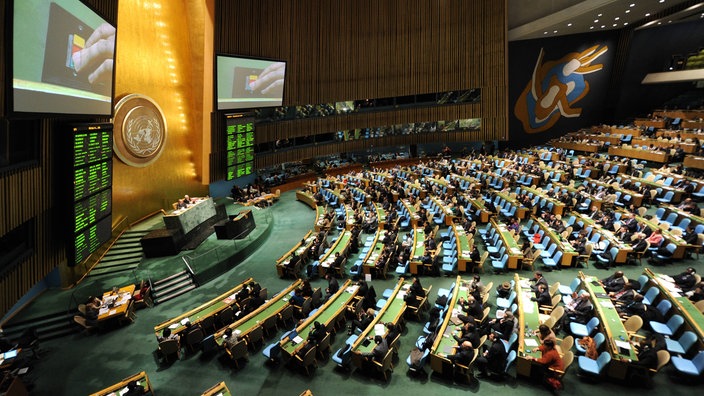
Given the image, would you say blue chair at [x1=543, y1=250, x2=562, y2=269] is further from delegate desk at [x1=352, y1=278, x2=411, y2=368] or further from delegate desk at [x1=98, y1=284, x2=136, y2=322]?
delegate desk at [x1=98, y1=284, x2=136, y2=322]

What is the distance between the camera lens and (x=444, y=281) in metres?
11.1

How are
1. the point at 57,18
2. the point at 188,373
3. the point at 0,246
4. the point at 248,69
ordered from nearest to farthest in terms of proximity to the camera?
the point at 57,18
the point at 0,246
the point at 188,373
the point at 248,69

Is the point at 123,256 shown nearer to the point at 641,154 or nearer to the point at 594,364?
the point at 594,364

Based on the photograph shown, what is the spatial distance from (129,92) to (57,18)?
341 inches

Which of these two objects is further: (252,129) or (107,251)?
(252,129)

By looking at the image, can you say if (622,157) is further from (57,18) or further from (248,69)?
(57,18)

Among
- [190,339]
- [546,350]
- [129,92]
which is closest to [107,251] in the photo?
[129,92]

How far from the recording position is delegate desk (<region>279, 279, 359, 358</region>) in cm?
783

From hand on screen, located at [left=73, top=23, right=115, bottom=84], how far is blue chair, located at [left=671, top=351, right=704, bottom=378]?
1211 centimetres

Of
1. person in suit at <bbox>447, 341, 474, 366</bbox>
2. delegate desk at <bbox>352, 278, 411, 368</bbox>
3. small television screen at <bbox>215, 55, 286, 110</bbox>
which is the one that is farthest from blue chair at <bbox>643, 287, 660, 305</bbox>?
small television screen at <bbox>215, 55, 286, 110</bbox>

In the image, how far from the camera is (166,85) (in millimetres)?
16562

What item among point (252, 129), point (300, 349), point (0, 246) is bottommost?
point (300, 349)

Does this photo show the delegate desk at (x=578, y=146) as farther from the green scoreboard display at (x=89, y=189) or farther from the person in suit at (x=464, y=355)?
the green scoreboard display at (x=89, y=189)

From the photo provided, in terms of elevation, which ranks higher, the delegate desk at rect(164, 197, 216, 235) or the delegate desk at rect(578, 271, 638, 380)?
the delegate desk at rect(164, 197, 216, 235)
